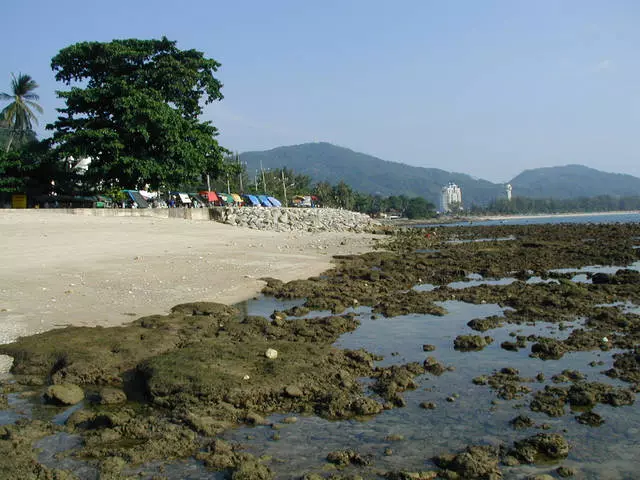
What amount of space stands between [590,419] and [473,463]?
207cm

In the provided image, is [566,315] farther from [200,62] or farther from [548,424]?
[200,62]

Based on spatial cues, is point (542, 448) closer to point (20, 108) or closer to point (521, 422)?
point (521, 422)

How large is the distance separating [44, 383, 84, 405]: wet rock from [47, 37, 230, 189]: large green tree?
90.6 ft

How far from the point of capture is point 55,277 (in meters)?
13.5

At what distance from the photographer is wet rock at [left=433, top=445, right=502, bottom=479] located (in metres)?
5.34

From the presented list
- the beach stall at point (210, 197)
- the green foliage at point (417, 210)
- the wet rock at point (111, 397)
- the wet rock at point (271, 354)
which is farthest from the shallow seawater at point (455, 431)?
the green foliage at point (417, 210)

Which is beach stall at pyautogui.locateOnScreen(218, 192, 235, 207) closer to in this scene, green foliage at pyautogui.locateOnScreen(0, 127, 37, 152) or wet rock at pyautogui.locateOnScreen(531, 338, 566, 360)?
green foliage at pyautogui.locateOnScreen(0, 127, 37, 152)

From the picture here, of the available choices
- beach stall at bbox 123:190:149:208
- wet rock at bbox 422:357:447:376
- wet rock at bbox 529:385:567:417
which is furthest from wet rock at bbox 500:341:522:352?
beach stall at bbox 123:190:149:208

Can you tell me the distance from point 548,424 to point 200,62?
3575 centimetres

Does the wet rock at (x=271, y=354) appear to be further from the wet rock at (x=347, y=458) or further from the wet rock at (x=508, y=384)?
the wet rock at (x=508, y=384)

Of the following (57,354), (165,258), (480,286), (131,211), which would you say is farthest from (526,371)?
(131,211)

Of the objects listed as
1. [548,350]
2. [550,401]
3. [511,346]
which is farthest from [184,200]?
[550,401]

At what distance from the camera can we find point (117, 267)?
50.8ft

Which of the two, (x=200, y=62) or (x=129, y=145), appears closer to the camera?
(x=129, y=145)
